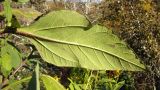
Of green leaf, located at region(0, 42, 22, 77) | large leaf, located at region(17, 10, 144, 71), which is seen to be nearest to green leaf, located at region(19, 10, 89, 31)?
large leaf, located at region(17, 10, 144, 71)

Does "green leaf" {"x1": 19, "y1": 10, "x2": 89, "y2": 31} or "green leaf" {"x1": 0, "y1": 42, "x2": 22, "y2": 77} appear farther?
"green leaf" {"x1": 0, "y1": 42, "x2": 22, "y2": 77}

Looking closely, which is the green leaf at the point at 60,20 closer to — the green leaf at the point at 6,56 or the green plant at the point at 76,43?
the green plant at the point at 76,43

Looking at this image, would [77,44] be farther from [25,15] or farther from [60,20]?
[25,15]

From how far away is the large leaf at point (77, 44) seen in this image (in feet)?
1.49

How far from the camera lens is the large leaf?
455 mm

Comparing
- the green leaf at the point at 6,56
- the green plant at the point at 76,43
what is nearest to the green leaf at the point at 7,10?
the green plant at the point at 76,43

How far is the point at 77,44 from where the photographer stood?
464 millimetres

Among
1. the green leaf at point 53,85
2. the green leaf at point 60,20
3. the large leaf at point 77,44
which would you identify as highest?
the green leaf at point 60,20

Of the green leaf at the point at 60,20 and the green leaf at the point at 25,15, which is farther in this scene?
the green leaf at the point at 25,15

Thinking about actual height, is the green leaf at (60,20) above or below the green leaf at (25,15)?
above

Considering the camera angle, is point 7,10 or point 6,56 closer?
point 7,10

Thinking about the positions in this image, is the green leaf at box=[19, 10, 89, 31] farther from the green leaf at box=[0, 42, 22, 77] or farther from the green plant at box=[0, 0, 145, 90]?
the green leaf at box=[0, 42, 22, 77]

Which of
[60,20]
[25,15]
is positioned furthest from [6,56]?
[60,20]

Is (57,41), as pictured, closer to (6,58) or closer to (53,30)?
(53,30)
